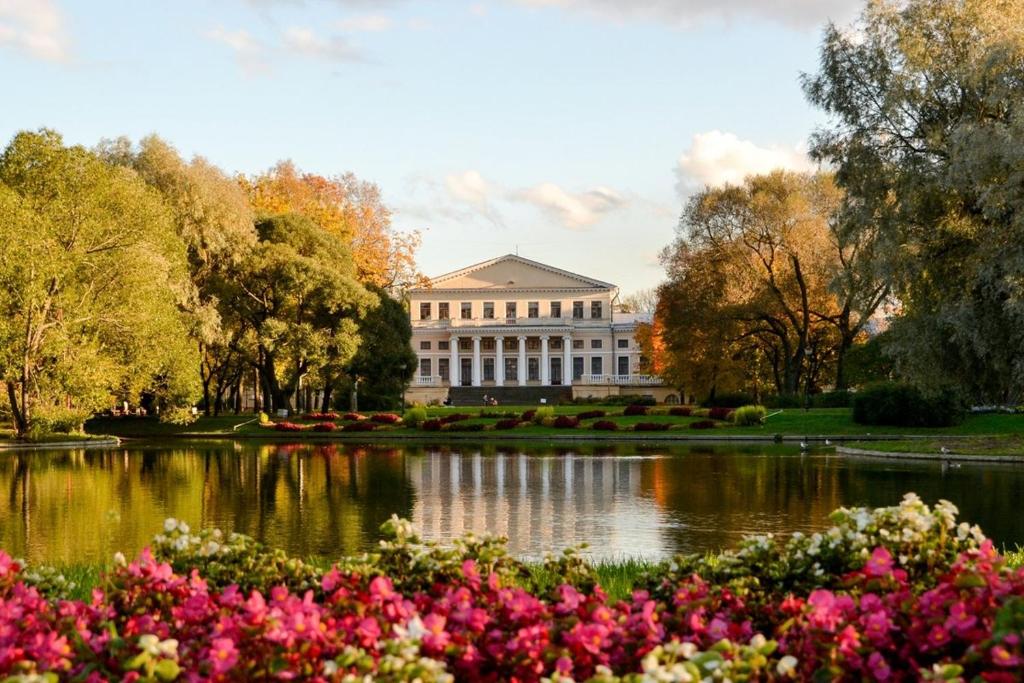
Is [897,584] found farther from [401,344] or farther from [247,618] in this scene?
[401,344]

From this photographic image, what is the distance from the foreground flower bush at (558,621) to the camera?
170 inches

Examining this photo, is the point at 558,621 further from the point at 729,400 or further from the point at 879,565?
the point at 729,400

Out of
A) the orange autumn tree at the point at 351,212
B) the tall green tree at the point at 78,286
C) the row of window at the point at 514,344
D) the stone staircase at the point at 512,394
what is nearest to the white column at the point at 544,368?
the row of window at the point at 514,344

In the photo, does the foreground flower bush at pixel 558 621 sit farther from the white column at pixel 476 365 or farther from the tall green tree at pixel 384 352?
the white column at pixel 476 365

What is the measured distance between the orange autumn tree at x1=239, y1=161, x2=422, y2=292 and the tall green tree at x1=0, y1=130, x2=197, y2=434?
21853mm

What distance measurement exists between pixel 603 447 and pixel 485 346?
66289 mm

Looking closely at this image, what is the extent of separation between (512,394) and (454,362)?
1536cm

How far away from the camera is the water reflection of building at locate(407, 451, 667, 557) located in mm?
13623

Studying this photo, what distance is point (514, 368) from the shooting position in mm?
103938

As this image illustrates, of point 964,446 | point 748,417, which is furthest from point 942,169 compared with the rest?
point 748,417

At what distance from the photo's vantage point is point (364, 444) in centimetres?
4119

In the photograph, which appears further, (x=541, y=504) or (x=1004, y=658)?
(x=541, y=504)

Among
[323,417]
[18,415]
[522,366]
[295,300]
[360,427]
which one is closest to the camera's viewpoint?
[18,415]

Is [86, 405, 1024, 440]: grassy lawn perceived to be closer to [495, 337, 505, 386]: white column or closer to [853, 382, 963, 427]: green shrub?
[853, 382, 963, 427]: green shrub
